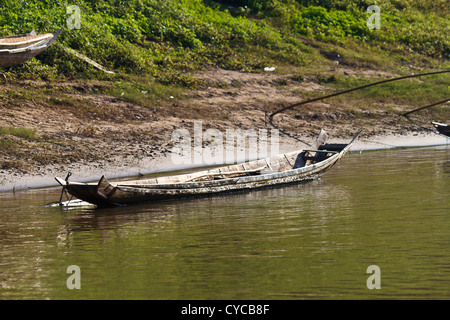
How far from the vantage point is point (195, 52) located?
2694cm

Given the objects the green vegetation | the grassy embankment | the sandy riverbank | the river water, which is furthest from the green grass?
the green vegetation

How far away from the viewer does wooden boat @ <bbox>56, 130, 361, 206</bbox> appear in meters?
13.2

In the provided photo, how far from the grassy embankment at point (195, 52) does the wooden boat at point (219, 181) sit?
4440 mm

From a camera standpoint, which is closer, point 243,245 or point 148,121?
point 243,245

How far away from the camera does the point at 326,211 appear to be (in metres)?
12.6

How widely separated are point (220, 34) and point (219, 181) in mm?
15128

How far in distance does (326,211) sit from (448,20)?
2852 cm

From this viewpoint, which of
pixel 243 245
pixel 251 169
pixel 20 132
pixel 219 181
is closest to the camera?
pixel 243 245

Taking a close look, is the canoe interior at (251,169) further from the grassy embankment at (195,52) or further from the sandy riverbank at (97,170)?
the grassy embankment at (195,52)

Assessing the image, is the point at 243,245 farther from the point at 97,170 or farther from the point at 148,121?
the point at 148,121

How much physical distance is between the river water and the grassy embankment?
5.42m

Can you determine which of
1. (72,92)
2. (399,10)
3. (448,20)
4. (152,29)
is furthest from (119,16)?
(448,20)

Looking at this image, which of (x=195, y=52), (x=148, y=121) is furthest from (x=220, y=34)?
(x=148, y=121)
